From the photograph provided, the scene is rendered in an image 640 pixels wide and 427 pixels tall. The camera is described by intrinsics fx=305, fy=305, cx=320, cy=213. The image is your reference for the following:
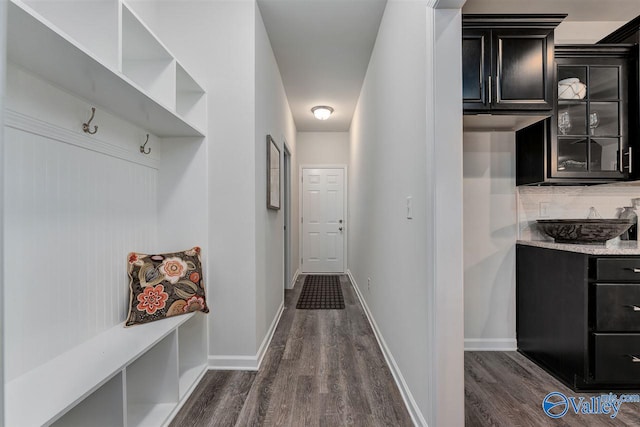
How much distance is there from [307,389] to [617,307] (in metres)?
1.89

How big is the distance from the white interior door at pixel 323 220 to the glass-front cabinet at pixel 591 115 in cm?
350

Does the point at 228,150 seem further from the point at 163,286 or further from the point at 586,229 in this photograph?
the point at 586,229

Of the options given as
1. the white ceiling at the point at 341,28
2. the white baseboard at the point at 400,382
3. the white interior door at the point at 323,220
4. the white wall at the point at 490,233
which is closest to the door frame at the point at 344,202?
the white interior door at the point at 323,220

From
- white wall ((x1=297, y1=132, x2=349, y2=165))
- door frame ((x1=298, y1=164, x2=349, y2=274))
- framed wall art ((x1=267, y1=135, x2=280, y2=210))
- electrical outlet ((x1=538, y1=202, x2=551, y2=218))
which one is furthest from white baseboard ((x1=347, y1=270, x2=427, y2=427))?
white wall ((x1=297, y1=132, x2=349, y2=165))

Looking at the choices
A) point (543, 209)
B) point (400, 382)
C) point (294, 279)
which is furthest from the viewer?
point (294, 279)

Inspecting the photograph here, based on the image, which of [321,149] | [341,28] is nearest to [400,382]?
[341,28]

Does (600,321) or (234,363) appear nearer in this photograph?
(600,321)

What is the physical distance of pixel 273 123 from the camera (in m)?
2.94


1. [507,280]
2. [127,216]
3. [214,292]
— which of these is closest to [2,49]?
[127,216]

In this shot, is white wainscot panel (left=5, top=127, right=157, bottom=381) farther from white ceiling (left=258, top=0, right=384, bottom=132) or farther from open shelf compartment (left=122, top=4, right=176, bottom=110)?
white ceiling (left=258, top=0, right=384, bottom=132)

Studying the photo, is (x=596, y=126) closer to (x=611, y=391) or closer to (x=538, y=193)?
(x=538, y=193)

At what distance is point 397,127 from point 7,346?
2.08 metres

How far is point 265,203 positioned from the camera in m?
2.50

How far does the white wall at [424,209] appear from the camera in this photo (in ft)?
4.20
